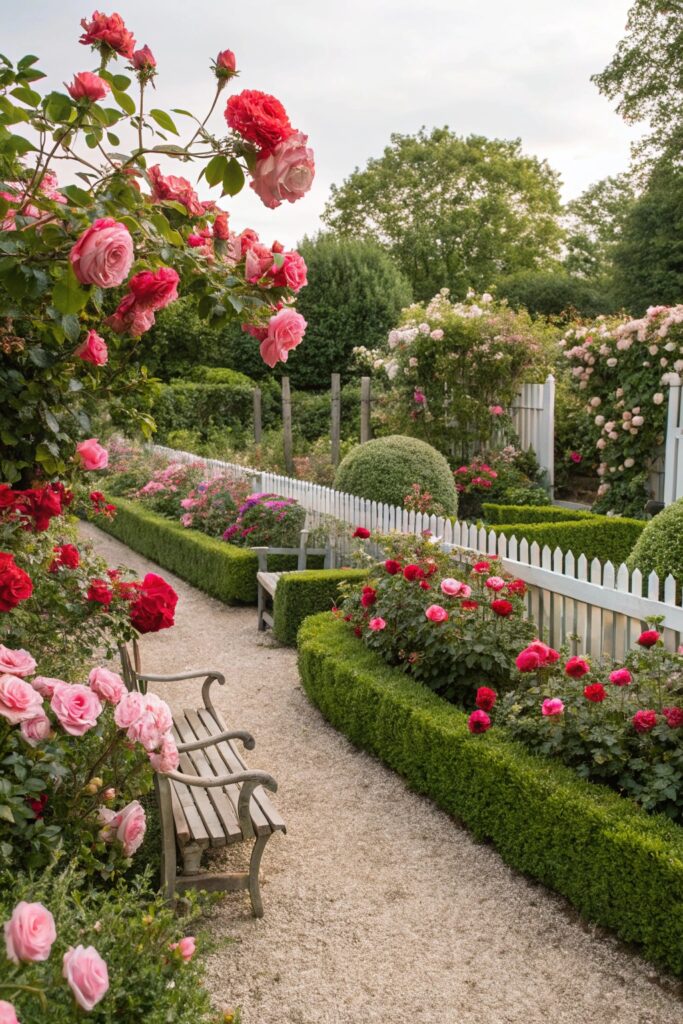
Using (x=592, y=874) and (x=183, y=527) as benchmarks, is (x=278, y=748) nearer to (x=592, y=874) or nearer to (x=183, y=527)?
(x=592, y=874)

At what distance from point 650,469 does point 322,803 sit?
8915 mm

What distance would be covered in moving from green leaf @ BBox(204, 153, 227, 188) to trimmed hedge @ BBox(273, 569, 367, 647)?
223 inches

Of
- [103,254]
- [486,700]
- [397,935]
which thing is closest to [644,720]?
[486,700]

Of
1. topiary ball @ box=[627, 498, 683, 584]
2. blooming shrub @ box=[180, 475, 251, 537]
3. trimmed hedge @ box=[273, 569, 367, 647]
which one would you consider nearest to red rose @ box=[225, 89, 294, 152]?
topiary ball @ box=[627, 498, 683, 584]

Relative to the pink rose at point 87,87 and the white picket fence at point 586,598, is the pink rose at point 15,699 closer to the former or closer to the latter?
the pink rose at point 87,87

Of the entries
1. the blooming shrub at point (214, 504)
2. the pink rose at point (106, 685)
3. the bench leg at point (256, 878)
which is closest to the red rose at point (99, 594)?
the bench leg at point (256, 878)

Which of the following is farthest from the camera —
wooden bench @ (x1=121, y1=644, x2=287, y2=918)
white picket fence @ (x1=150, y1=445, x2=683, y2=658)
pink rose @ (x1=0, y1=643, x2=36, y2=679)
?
white picket fence @ (x1=150, y1=445, x2=683, y2=658)

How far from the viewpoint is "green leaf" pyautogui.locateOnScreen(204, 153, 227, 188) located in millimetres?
1896

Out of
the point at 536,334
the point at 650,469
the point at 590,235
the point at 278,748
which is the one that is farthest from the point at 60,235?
the point at 590,235

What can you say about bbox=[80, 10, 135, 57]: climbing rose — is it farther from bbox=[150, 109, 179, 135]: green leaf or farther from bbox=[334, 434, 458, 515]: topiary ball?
bbox=[334, 434, 458, 515]: topiary ball

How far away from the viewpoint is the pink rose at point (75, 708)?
244 centimetres

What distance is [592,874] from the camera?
3588mm

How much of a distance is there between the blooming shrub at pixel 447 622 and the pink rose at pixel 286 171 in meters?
3.37

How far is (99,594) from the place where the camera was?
13.5ft
